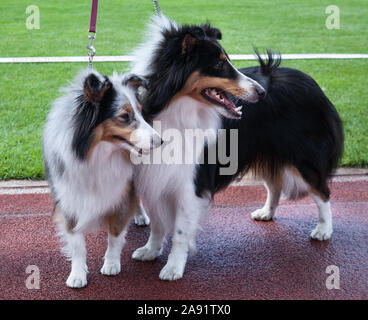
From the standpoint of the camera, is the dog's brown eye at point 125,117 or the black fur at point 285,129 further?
the black fur at point 285,129

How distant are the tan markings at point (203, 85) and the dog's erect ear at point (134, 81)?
Answer: 0.22 m

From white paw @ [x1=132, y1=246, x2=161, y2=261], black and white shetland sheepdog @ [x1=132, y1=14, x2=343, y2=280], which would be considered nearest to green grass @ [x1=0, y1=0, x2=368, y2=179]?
black and white shetland sheepdog @ [x1=132, y1=14, x2=343, y2=280]

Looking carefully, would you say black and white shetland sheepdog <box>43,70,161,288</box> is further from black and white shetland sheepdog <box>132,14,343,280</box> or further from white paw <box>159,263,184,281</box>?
white paw <box>159,263,184,281</box>

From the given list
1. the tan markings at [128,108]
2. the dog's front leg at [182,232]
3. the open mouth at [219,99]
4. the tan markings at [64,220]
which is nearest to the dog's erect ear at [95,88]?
the tan markings at [128,108]

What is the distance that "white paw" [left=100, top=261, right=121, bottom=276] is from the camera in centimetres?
356

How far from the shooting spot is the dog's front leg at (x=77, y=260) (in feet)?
11.1

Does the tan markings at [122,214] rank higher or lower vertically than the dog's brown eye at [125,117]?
lower

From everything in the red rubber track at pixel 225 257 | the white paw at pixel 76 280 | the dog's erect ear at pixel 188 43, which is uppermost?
the dog's erect ear at pixel 188 43

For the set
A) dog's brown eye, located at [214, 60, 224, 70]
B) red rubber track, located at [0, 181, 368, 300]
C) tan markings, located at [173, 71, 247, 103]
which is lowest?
red rubber track, located at [0, 181, 368, 300]

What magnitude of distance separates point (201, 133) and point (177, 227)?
0.70 meters

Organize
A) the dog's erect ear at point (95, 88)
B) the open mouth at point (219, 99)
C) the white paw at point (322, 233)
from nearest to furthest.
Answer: the dog's erect ear at point (95, 88), the open mouth at point (219, 99), the white paw at point (322, 233)

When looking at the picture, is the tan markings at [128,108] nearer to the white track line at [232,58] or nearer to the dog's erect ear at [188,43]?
the dog's erect ear at [188,43]

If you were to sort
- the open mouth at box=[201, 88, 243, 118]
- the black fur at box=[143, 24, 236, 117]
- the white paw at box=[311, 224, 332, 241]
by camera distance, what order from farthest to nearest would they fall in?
the white paw at box=[311, 224, 332, 241] → the open mouth at box=[201, 88, 243, 118] → the black fur at box=[143, 24, 236, 117]

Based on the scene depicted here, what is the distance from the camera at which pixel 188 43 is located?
3.08 metres
